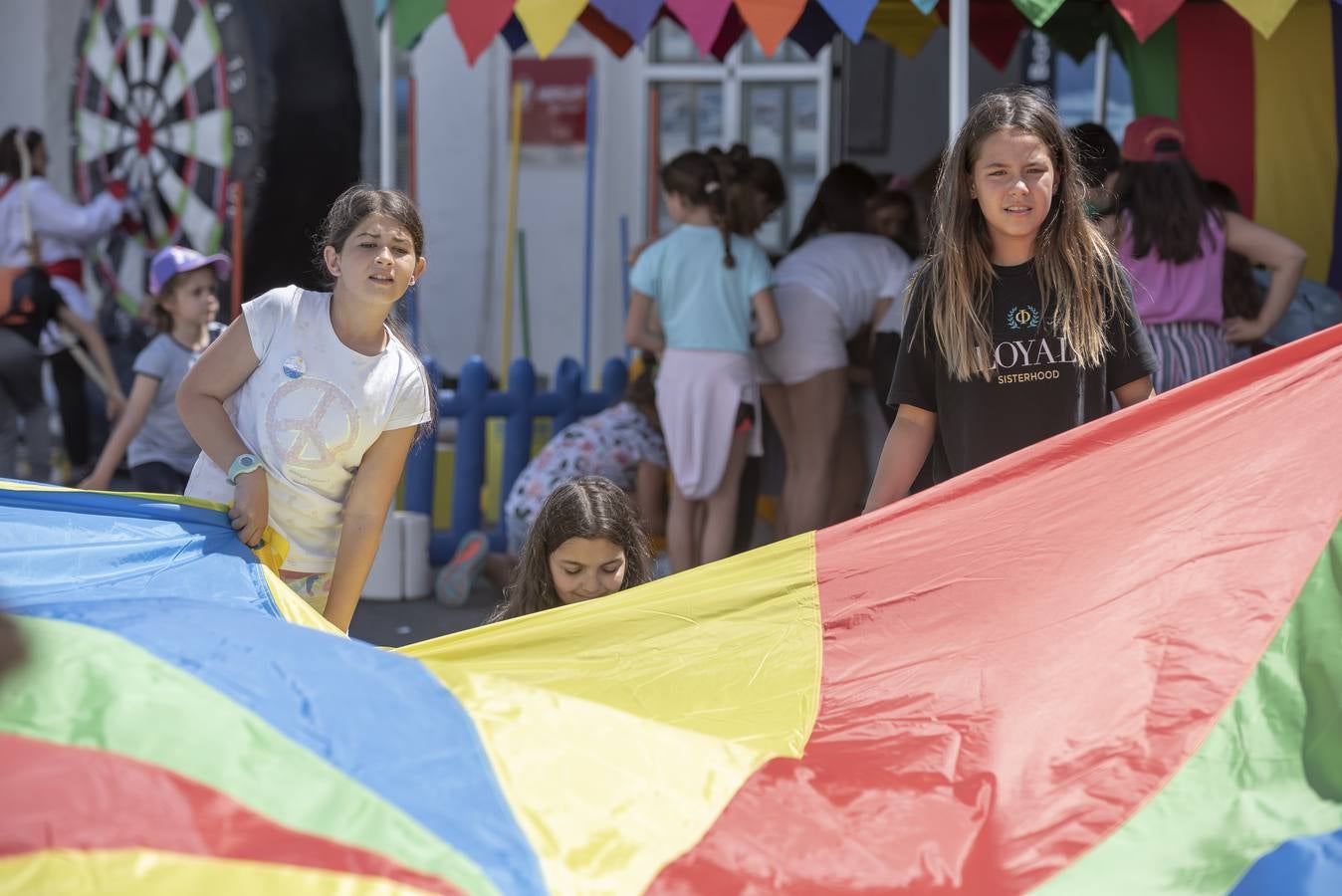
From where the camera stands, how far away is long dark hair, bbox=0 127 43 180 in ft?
26.5

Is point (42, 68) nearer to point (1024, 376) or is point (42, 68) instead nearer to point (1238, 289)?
point (1238, 289)

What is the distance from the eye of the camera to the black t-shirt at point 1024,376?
11.0 feet

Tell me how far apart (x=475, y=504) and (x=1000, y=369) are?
4091 mm

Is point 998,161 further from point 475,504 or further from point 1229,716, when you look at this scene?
point 475,504

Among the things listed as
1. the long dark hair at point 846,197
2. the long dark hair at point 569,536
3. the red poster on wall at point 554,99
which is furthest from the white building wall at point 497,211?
the long dark hair at point 569,536

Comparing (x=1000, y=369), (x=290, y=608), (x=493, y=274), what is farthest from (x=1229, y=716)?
(x=493, y=274)

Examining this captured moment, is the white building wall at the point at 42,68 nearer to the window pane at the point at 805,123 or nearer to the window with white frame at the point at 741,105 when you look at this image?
the window with white frame at the point at 741,105

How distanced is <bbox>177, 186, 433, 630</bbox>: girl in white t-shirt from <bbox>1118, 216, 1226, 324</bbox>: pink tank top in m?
2.77

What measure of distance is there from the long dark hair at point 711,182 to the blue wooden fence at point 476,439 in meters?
1.45

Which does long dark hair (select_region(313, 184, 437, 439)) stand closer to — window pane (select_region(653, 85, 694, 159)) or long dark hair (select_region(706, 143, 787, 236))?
long dark hair (select_region(706, 143, 787, 236))

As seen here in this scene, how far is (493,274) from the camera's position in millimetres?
9883

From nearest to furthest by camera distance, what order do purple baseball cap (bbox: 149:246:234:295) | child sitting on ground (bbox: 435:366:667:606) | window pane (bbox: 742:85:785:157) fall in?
purple baseball cap (bbox: 149:246:234:295) < child sitting on ground (bbox: 435:366:667:606) < window pane (bbox: 742:85:785:157)

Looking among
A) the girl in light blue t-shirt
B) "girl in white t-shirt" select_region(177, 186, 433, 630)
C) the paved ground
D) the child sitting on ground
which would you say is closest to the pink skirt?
the girl in light blue t-shirt

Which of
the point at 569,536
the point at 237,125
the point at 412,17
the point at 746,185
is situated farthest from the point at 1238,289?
the point at 237,125
